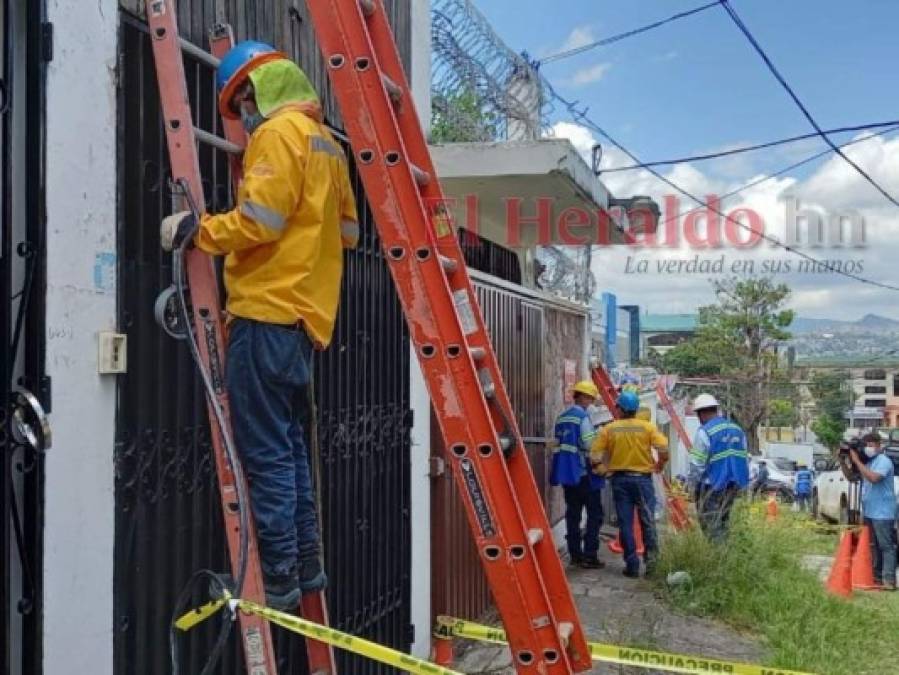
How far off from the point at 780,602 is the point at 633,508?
1916 millimetres

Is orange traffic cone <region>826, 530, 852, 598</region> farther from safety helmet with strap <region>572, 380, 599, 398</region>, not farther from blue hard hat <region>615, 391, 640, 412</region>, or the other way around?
safety helmet with strap <region>572, 380, 599, 398</region>

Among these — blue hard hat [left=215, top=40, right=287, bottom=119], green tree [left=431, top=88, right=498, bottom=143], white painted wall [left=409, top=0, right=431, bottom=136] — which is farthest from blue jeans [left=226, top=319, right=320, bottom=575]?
green tree [left=431, top=88, right=498, bottom=143]

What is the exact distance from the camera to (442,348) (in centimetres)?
238

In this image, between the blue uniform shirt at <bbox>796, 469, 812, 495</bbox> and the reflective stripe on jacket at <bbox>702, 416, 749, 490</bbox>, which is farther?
the blue uniform shirt at <bbox>796, 469, 812, 495</bbox>

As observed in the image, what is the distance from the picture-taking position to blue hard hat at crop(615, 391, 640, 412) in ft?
28.8

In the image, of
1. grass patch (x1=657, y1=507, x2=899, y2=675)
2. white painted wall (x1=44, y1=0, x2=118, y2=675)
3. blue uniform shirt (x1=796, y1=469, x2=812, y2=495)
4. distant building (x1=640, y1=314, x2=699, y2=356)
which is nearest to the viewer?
white painted wall (x1=44, y1=0, x2=118, y2=675)

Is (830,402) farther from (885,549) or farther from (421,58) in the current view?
(421,58)

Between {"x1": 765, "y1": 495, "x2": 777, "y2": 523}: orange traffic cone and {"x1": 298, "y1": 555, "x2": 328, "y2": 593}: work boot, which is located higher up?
{"x1": 298, "y1": 555, "x2": 328, "y2": 593}: work boot

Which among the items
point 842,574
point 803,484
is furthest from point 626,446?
point 803,484

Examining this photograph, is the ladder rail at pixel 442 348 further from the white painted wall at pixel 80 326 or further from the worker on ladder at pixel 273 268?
the white painted wall at pixel 80 326

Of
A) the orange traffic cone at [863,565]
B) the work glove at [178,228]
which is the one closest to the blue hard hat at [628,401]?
the orange traffic cone at [863,565]

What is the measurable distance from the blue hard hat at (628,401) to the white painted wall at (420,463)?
381cm

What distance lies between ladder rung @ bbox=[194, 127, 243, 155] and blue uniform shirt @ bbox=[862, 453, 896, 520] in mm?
9828

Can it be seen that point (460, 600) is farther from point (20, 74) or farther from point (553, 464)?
point (20, 74)
